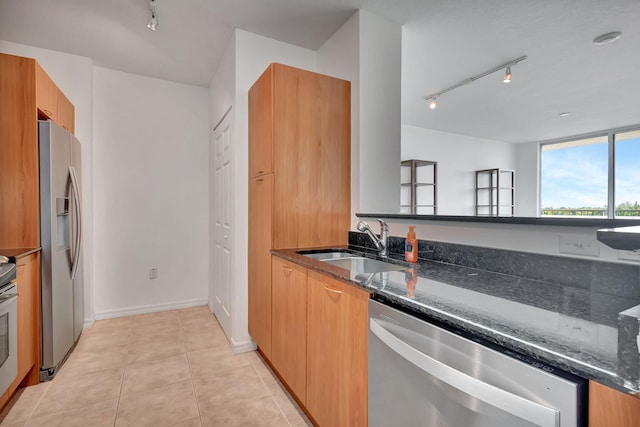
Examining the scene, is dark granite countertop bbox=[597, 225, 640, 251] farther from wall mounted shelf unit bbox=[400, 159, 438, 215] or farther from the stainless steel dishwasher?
wall mounted shelf unit bbox=[400, 159, 438, 215]

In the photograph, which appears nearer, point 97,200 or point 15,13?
point 15,13

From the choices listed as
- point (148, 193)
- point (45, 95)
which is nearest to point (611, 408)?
point (45, 95)

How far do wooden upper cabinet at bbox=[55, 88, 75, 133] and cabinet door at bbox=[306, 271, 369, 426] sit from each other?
2.61 meters

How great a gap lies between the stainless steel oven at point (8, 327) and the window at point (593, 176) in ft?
21.5

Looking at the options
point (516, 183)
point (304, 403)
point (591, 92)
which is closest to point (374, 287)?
point (304, 403)

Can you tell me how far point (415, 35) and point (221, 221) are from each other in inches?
93.8

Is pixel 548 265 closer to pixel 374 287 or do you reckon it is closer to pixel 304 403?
pixel 374 287

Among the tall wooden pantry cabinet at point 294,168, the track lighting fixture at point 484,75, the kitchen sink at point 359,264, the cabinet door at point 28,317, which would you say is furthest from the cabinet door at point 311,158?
the track lighting fixture at point 484,75

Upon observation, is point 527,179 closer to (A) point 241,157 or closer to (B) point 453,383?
(A) point 241,157

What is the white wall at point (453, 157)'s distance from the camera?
5.63 m

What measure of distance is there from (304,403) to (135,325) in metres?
2.33

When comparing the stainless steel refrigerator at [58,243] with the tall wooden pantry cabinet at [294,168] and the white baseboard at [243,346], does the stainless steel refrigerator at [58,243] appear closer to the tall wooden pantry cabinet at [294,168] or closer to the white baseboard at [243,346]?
the white baseboard at [243,346]

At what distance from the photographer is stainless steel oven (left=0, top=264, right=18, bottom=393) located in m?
1.63

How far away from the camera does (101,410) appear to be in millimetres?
1847
